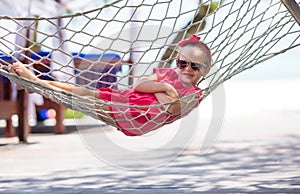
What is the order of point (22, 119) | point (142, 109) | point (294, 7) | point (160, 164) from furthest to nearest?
point (22, 119)
point (160, 164)
point (142, 109)
point (294, 7)

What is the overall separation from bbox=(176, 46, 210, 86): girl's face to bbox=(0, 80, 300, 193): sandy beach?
0.49 meters

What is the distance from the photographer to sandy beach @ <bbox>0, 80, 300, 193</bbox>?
2.66 metres

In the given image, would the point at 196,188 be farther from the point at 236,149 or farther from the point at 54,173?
the point at 236,149

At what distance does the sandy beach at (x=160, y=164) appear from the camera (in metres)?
2.66

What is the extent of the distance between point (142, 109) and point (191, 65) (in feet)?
0.77

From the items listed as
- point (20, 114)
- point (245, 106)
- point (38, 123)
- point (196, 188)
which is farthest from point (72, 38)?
point (245, 106)

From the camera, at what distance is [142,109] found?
2.16m

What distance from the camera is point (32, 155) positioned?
3.79m

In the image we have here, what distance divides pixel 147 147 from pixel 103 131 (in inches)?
47.3

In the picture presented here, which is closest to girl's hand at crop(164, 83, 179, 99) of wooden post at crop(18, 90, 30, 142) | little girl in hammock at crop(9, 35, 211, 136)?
little girl in hammock at crop(9, 35, 211, 136)

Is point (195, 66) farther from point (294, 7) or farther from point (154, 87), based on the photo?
point (294, 7)

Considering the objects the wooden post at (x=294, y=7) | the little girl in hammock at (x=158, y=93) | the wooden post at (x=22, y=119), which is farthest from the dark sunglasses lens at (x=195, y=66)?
the wooden post at (x=22, y=119)

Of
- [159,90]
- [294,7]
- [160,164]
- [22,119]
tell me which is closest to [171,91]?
[159,90]

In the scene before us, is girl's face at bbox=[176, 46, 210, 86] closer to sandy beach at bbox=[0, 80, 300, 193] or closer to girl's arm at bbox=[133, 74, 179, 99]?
girl's arm at bbox=[133, 74, 179, 99]
